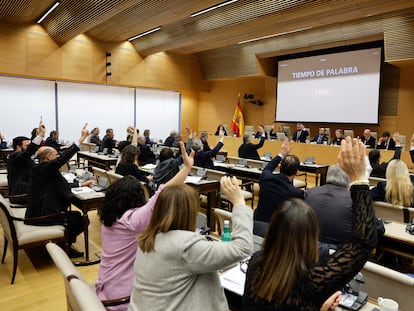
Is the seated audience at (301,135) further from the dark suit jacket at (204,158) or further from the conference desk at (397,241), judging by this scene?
the conference desk at (397,241)

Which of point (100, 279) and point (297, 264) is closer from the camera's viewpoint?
point (297, 264)

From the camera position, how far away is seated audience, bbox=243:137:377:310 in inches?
49.2

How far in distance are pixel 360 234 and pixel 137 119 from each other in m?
14.9

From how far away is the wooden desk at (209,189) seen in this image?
Result: 5.20 metres

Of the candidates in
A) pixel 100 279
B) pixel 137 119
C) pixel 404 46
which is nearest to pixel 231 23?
pixel 404 46

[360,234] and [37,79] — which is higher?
[37,79]

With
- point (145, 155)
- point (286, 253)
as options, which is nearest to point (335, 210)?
point (286, 253)

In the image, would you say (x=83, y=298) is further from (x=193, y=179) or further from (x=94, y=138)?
(x=94, y=138)

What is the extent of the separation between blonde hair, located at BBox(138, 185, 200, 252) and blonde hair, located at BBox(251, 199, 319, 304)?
43cm

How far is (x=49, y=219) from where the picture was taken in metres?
3.94

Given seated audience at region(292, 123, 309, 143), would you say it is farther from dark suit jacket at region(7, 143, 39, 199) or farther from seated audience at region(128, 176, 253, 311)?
seated audience at region(128, 176, 253, 311)

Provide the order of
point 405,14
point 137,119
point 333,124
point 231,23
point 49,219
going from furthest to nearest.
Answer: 1. point 137,119
2. point 333,124
3. point 231,23
4. point 405,14
5. point 49,219

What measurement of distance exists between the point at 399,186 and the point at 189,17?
9.15m

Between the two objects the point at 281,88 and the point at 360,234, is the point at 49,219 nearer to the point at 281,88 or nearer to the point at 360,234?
the point at 360,234
